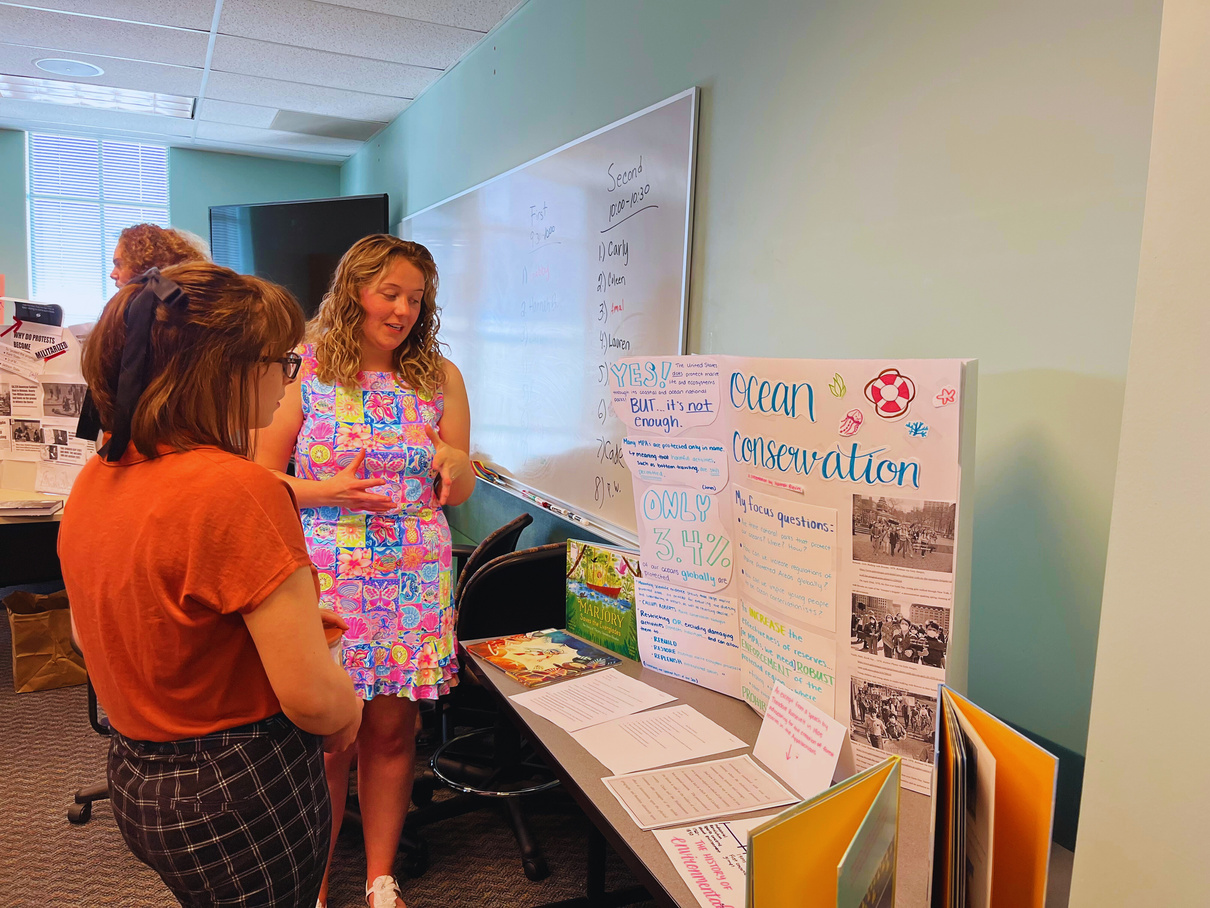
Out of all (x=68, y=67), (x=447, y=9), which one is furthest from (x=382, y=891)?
(x=68, y=67)

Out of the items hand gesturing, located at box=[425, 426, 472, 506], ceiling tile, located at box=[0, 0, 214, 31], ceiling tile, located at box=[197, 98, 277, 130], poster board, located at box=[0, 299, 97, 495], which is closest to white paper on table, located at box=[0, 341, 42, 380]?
poster board, located at box=[0, 299, 97, 495]

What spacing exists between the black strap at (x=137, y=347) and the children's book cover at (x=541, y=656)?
80 cm

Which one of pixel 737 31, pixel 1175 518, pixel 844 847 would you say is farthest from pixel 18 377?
pixel 1175 518

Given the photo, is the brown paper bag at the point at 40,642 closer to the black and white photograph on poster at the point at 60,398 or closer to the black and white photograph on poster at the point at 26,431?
the black and white photograph on poster at the point at 26,431

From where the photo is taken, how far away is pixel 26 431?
292cm

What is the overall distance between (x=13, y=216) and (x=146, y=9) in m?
3.05

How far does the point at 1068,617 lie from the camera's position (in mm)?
1124

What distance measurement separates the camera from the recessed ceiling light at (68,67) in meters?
3.84

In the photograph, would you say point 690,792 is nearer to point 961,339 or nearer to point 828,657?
point 828,657

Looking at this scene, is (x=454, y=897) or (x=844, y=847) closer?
(x=844, y=847)

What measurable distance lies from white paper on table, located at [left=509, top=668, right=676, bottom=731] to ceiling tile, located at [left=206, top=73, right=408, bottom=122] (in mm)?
3644

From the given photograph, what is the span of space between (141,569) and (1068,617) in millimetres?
1213

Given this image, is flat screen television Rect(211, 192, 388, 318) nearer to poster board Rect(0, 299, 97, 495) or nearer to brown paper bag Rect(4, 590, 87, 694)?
poster board Rect(0, 299, 97, 495)

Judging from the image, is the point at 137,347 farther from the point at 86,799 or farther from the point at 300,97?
the point at 300,97
